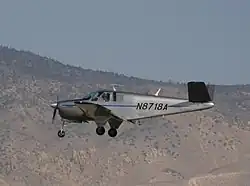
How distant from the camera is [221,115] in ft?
578

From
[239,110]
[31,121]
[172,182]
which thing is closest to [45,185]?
[172,182]

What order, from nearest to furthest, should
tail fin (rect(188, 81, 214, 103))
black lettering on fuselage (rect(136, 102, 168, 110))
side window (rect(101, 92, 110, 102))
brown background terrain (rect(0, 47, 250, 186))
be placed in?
1. tail fin (rect(188, 81, 214, 103))
2. black lettering on fuselage (rect(136, 102, 168, 110))
3. side window (rect(101, 92, 110, 102))
4. brown background terrain (rect(0, 47, 250, 186))

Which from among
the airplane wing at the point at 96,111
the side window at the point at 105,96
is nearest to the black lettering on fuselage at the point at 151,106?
the airplane wing at the point at 96,111

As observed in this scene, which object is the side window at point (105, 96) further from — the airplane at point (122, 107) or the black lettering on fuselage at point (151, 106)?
the black lettering on fuselage at point (151, 106)

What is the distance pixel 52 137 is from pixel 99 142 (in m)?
9.40

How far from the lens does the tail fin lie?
59219 mm

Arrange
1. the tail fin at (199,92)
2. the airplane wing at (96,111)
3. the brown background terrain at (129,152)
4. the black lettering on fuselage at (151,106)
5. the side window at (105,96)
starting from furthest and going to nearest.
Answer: the brown background terrain at (129,152)
the side window at (105,96)
the airplane wing at (96,111)
the black lettering on fuselage at (151,106)
the tail fin at (199,92)

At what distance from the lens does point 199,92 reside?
59500 millimetres

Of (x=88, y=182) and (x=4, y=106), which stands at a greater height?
(x=4, y=106)

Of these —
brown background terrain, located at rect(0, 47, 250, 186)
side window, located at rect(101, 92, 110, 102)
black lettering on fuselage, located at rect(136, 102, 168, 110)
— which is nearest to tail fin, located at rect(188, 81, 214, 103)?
black lettering on fuselage, located at rect(136, 102, 168, 110)

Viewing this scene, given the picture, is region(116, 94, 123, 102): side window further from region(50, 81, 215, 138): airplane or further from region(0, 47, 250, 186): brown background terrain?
region(0, 47, 250, 186): brown background terrain

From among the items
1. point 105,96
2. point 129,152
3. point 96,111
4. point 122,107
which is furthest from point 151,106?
point 129,152

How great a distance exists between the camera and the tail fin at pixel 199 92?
59219 mm

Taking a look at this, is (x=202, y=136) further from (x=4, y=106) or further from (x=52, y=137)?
(x=4, y=106)
